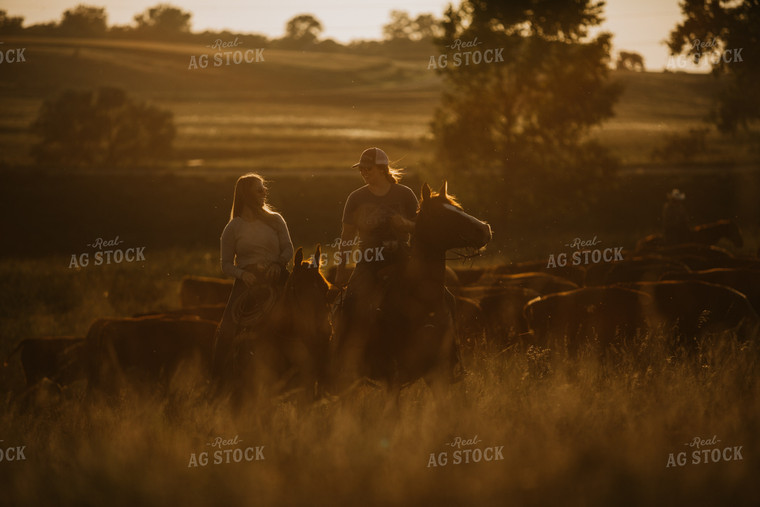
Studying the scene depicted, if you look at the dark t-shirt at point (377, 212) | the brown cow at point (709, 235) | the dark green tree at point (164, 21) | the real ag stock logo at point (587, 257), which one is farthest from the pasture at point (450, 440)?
the dark green tree at point (164, 21)

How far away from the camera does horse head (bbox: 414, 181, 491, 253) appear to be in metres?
8.29

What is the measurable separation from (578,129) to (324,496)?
115 feet

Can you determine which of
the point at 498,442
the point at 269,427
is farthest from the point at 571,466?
the point at 269,427

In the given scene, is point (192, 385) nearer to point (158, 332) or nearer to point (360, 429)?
point (158, 332)

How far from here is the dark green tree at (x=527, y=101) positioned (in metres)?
38.1

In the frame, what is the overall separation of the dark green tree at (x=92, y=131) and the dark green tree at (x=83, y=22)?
259 ft

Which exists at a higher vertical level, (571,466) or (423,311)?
(423,311)

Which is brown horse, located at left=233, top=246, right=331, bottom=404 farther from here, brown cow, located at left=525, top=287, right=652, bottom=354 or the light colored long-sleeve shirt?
brown cow, located at left=525, top=287, right=652, bottom=354

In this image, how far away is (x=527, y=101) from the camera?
1571 inches

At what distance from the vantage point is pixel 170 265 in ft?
92.2

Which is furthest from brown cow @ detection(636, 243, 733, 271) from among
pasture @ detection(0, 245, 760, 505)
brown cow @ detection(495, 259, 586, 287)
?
pasture @ detection(0, 245, 760, 505)

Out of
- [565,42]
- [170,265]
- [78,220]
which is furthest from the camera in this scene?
[78,220]

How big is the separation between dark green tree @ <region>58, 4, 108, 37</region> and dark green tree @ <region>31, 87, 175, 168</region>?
3109 inches

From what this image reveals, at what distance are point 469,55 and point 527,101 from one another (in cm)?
383
